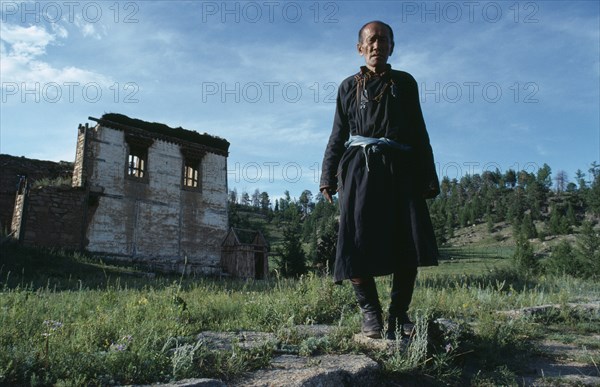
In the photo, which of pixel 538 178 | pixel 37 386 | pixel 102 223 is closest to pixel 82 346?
pixel 37 386

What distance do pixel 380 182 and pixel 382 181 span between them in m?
0.02

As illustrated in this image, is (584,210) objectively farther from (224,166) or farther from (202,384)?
(202,384)

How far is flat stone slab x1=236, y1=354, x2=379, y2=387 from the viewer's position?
2.52 metres

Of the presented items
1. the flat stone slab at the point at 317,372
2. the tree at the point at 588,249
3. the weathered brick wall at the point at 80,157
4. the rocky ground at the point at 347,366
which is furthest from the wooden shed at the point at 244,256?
the tree at the point at 588,249

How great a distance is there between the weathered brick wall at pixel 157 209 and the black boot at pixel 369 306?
17345 millimetres

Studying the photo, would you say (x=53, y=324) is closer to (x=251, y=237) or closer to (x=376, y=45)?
(x=376, y=45)

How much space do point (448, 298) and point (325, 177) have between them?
113 inches

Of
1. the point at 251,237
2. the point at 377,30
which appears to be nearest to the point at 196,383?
the point at 377,30

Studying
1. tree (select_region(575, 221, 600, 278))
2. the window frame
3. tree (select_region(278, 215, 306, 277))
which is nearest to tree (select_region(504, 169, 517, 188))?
tree (select_region(575, 221, 600, 278))

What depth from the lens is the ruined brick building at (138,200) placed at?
58.6 feet

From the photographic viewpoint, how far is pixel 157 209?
67.8 ft

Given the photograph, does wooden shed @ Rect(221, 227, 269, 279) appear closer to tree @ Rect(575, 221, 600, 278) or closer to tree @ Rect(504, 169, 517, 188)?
tree @ Rect(575, 221, 600, 278)

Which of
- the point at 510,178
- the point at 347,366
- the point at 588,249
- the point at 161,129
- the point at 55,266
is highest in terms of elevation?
the point at 510,178

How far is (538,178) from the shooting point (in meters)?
138
